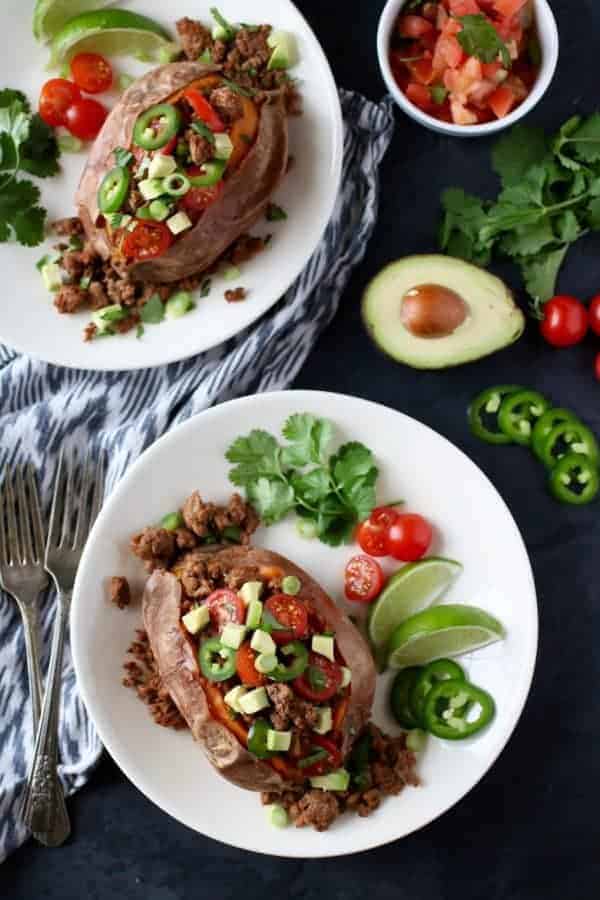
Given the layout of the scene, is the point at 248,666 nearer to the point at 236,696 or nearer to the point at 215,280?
the point at 236,696

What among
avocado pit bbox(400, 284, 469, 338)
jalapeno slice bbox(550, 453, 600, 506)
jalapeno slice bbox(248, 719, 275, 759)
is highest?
avocado pit bbox(400, 284, 469, 338)

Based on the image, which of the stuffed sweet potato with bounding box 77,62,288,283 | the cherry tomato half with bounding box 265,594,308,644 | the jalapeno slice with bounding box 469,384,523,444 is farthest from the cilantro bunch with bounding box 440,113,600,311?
the cherry tomato half with bounding box 265,594,308,644

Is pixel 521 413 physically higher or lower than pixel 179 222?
lower

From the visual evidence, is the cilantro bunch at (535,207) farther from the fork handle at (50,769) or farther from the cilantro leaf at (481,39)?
the fork handle at (50,769)

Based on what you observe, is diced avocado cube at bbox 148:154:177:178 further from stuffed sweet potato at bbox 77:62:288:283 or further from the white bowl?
the white bowl

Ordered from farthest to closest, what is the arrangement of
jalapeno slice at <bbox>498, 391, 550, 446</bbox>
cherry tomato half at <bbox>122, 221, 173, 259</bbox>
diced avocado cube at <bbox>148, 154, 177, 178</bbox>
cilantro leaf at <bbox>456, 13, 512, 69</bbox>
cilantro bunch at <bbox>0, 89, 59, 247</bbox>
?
jalapeno slice at <bbox>498, 391, 550, 446</bbox>, cilantro bunch at <bbox>0, 89, 59, 247</bbox>, cilantro leaf at <bbox>456, 13, 512, 69</bbox>, cherry tomato half at <bbox>122, 221, 173, 259</bbox>, diced avocado cube at <bbox>148, 154, 177, 178</bbox>

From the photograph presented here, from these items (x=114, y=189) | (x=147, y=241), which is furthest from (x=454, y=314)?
(x=114, y=189)

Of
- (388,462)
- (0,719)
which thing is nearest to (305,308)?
(388,462)
